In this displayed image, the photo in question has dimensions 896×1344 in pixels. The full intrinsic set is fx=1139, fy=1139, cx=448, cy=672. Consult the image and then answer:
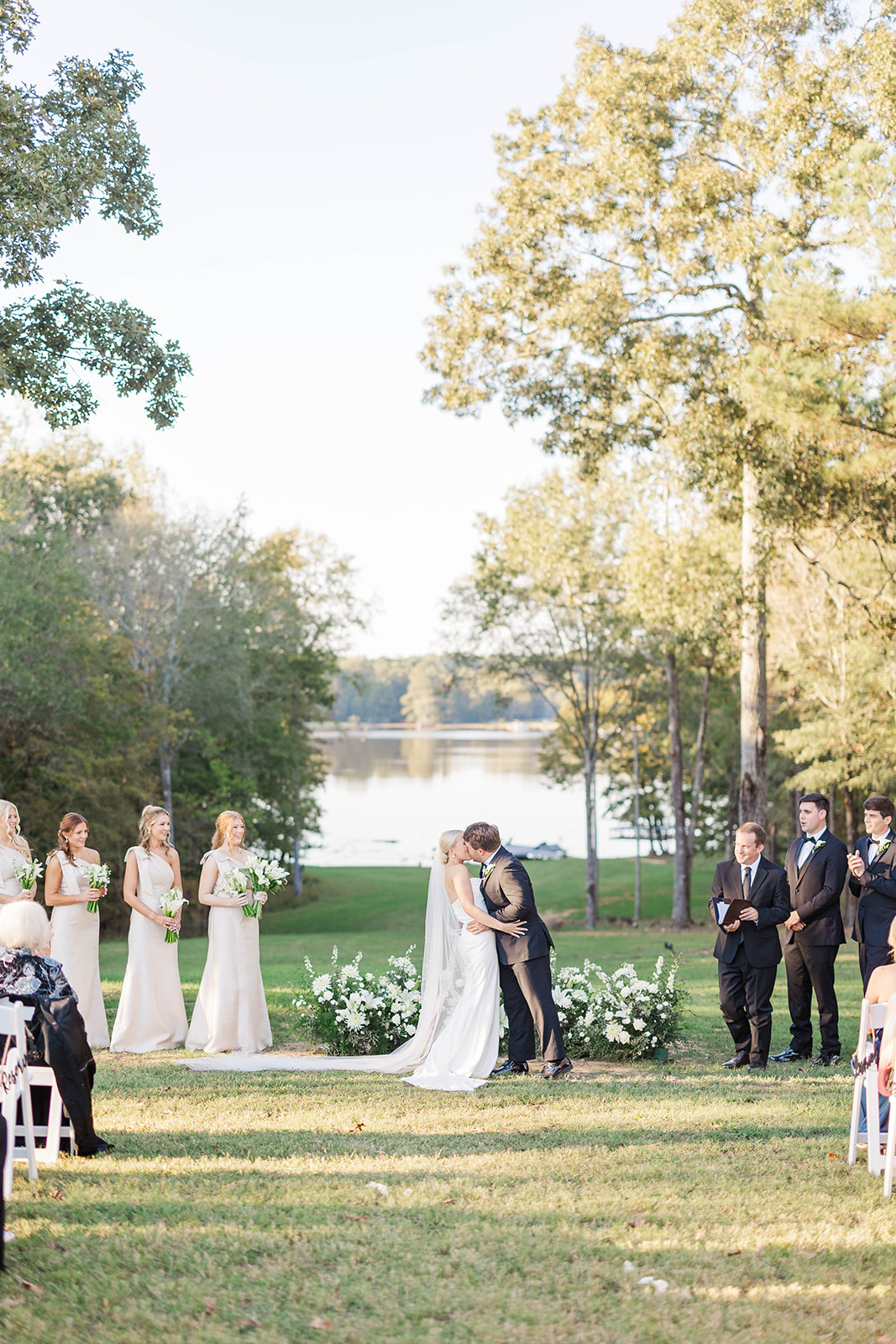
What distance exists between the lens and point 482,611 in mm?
34781

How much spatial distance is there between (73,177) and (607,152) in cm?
1019

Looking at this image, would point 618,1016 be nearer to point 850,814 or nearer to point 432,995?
point 432,995

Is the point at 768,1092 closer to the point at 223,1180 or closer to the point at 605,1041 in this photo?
the point at 605,1041

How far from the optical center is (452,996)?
30.0 ft

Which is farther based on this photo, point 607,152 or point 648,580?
point 648,580

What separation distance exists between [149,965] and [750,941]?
209 inches

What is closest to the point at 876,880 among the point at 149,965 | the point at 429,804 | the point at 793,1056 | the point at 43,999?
the point at 793,1056

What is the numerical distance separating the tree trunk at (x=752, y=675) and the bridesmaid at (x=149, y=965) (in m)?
11.2

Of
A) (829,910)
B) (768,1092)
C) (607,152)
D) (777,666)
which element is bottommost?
(768,1092)

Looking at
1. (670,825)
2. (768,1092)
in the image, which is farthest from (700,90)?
(670,825)

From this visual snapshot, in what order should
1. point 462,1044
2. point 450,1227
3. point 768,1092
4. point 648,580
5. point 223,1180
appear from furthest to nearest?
1. point 648,580
2. point 462,1044
3. point 768,1092
4. point 223,1180
5. point 450,1227

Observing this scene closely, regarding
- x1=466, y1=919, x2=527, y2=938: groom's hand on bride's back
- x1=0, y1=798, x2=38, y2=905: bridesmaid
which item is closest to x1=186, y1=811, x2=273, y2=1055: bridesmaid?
x1=0, y1=798, x2=38, y2=905: bridesmaid

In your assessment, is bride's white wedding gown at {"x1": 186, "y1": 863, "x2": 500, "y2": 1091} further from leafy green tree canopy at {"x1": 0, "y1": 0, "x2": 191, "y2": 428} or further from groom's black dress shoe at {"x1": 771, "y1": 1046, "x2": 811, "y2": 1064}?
leafy green tree canopy at {"x1": 0, "y1": 0, "x2": 191, "y2": 428}

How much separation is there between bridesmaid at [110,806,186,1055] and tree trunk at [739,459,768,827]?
36.6ft
